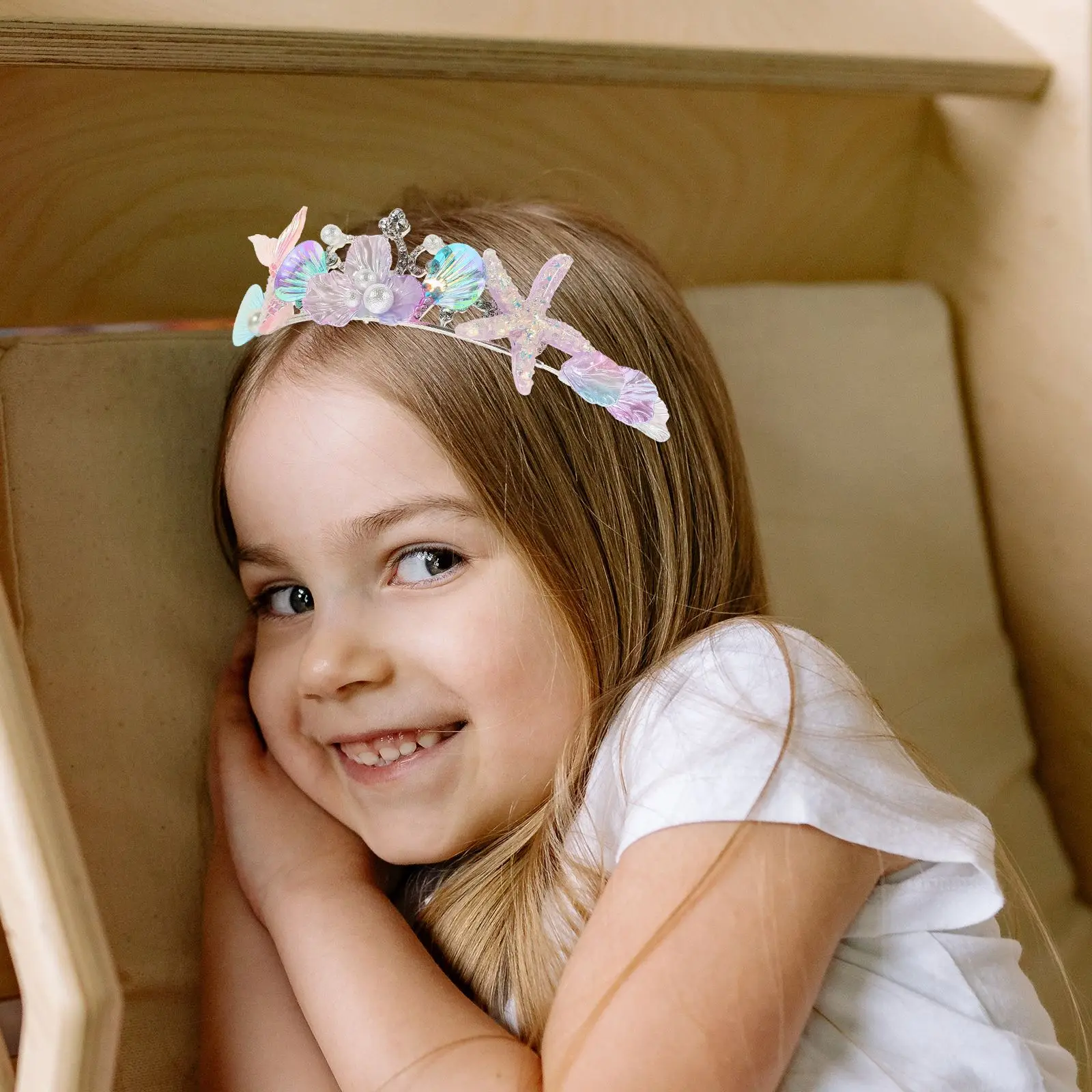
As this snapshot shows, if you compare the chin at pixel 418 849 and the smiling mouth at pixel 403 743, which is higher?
Answer: the smiling mouth at pixel 403 743

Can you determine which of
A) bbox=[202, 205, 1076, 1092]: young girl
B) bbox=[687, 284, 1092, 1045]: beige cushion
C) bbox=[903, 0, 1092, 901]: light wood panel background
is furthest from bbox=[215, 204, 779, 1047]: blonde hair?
bbox=[903, 0, 1092, 901]: light wood panel background

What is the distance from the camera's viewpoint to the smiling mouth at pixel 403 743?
734mm

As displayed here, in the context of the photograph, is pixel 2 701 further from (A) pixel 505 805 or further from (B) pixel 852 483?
(B) pixel 852 483

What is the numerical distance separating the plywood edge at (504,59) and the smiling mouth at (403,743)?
45 cm

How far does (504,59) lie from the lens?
2.75ft

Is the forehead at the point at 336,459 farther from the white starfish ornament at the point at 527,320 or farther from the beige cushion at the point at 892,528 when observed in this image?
the beige cushion at the point at 892,528

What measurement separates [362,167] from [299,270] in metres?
0.25

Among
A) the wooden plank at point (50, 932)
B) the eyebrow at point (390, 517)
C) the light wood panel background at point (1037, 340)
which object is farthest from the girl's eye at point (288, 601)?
the light wood panel background at point (1037, 340)

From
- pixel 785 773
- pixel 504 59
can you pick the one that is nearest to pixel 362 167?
pixel 504 59

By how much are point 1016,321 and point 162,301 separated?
80 centimetres

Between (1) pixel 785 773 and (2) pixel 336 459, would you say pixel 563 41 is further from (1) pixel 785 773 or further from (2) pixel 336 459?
(1) pixel 785 773

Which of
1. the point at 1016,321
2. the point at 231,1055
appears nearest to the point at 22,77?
the point at 231,1055

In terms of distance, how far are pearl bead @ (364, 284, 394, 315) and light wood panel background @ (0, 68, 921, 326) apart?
26cm

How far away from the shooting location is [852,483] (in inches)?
43.9
